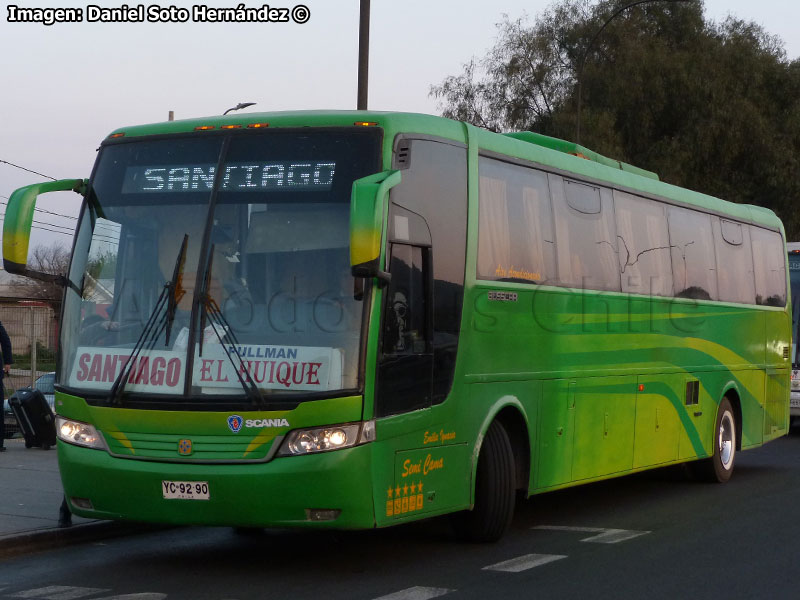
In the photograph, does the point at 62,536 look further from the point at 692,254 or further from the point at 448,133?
the point at 692,254

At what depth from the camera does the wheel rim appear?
614 inches

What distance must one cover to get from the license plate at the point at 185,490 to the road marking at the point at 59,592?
708 millimetres

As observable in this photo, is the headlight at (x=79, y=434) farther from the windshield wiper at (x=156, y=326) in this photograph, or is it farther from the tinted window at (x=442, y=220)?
the tinted window at (x=442, y=220)

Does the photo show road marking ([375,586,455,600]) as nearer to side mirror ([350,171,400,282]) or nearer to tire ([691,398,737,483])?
side mirror ([350,171,400,282])

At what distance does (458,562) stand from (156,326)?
271 cm

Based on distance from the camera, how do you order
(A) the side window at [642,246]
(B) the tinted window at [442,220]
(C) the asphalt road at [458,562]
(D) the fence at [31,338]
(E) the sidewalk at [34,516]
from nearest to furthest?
(C) the asphalt road at [458,562] < (B) the tinted window at [442,220] < (E) the sidewalk at [34,516] < (A) the side window at [642,246] < (D) the fence at [31,338]

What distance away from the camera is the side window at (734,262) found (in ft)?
51.2

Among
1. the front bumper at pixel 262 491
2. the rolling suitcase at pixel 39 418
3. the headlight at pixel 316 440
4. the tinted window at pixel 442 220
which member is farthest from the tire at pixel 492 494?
the rolling suitcase at pixel 39 418

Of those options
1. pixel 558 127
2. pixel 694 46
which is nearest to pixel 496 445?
pixel 558 127

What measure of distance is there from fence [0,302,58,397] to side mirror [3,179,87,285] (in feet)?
35.1

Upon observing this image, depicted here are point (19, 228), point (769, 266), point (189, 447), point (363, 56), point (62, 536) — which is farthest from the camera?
point (363, 56)

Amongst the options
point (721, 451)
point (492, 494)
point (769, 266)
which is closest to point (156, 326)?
point (492, 494)

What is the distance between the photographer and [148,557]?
388 inches

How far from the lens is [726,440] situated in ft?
51.8
